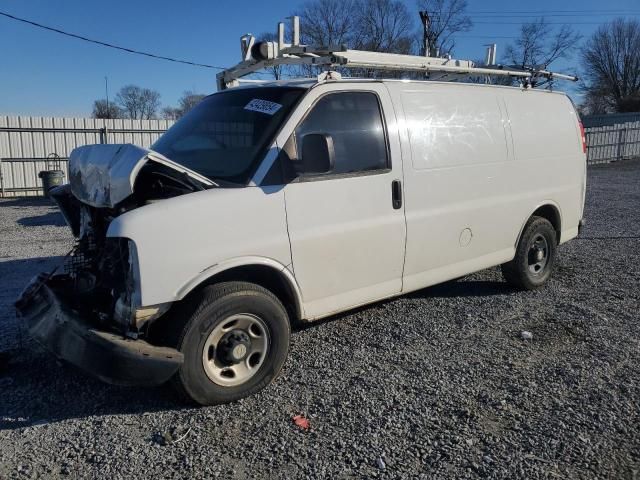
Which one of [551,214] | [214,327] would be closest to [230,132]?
[214,327]

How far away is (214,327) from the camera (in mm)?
3471

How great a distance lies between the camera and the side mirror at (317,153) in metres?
3.74

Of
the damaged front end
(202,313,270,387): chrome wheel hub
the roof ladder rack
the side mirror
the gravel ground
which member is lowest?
the gravel ground

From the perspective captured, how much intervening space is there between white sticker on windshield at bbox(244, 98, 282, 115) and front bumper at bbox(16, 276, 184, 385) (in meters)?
1.84

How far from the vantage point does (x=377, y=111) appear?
438 centimetres

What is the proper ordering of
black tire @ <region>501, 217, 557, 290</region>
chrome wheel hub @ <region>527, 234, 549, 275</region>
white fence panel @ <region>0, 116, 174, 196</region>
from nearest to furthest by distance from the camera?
black tire @ <region>501, 217, 557, 290</region>, chrome wheel hub @ <region>527, 234, 549, 275</region>, white fence panel @ <region>0, 116, 174, 196</region>

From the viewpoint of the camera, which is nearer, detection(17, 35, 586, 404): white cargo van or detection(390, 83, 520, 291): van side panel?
detection(17, 35, 586, 404): white cargo van

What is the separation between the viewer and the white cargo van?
333 cm

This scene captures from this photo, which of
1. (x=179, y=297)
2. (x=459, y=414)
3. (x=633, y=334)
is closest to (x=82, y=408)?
(x=179, y=297)

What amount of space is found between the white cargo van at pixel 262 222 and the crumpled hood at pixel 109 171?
0.01 meters

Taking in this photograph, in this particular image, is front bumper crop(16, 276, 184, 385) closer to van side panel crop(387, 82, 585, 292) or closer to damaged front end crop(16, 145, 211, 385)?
damaged front end crop(16, 145, 211, 385)

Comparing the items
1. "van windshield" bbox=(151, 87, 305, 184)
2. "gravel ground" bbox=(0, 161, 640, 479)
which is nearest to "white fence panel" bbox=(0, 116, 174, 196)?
"gravel ground" bbox=(0, 161, 640, 479)

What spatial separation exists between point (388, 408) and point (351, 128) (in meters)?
2.05

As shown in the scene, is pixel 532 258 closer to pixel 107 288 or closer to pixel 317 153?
pixel 317 153
